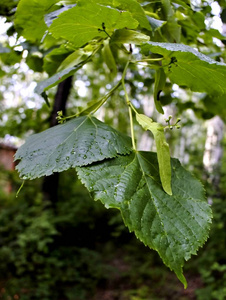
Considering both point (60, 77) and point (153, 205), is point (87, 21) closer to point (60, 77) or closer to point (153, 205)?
point (60, 77)

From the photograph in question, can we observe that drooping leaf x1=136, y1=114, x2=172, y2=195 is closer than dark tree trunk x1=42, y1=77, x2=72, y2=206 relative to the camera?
Yes

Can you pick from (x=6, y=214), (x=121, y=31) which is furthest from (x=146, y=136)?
(x=121, y=31)

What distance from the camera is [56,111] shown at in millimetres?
2553

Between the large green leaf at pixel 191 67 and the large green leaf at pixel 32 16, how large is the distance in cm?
38

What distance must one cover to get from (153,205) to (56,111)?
2.07m

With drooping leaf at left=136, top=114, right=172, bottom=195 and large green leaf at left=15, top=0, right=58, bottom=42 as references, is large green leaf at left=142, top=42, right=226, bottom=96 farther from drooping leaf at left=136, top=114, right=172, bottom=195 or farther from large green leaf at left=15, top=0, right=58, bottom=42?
large green leaf at left=15, top=0, right=58, bottom=42

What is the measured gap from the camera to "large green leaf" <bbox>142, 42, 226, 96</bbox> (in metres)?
0.62

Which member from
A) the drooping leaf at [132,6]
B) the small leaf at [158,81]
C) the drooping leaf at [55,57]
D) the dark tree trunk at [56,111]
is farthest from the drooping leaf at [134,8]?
the dark tree trunk at [56,111]

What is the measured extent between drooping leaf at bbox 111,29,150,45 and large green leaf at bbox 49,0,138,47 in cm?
2

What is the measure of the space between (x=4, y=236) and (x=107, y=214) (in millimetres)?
2771

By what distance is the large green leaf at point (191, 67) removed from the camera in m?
0.62

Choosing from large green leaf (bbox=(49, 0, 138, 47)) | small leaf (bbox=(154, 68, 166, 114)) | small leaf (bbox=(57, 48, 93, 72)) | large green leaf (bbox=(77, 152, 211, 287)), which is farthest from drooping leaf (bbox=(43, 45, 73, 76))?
large green leaf (bbox=(77, 152, 211, 287))

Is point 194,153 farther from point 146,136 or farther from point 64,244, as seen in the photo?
point 64,244

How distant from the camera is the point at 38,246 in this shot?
403cm
